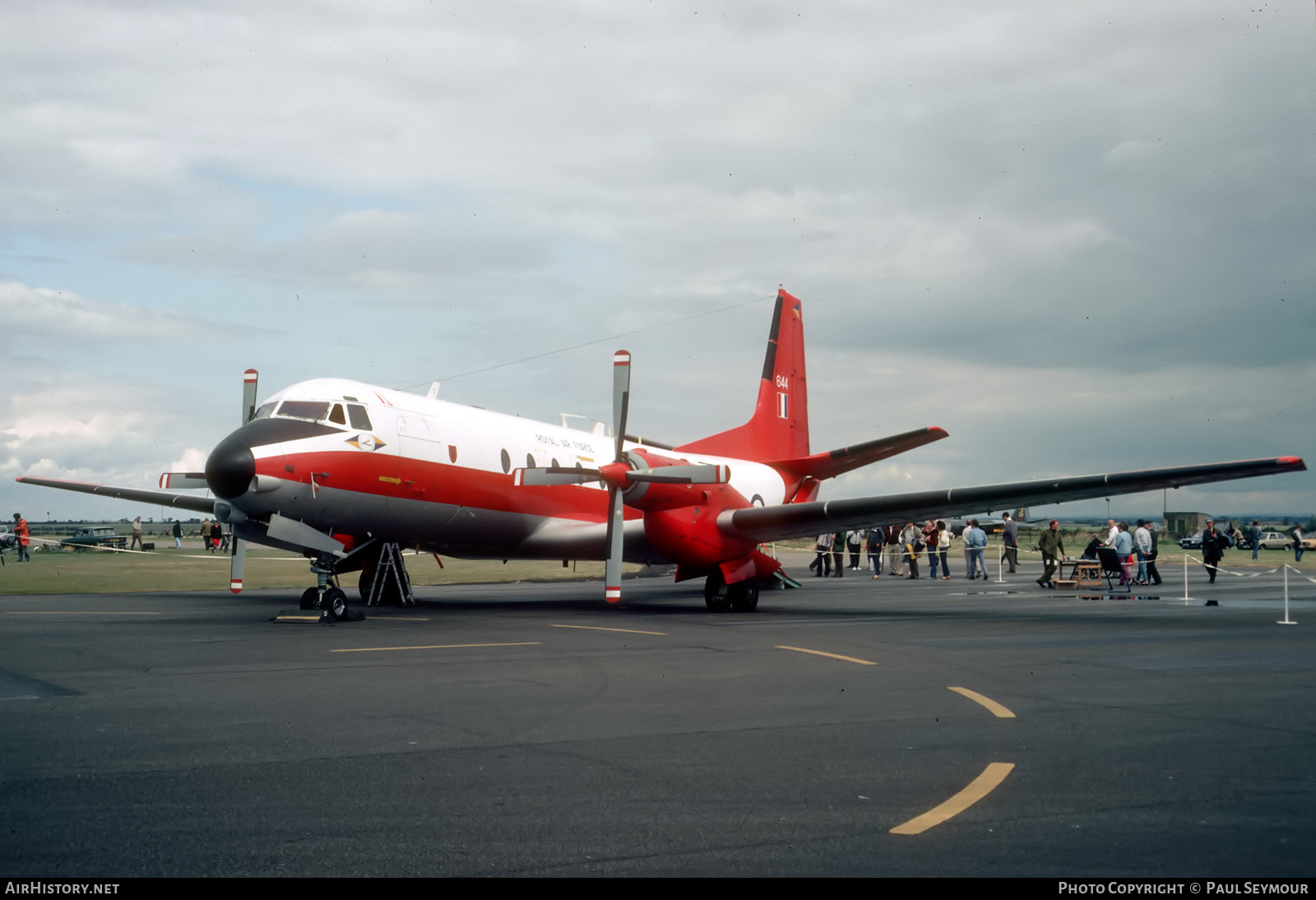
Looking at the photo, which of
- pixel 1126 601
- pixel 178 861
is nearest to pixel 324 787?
pixel 178 861

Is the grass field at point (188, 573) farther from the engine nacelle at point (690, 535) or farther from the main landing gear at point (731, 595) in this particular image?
the main landing gear at point (731, 595)

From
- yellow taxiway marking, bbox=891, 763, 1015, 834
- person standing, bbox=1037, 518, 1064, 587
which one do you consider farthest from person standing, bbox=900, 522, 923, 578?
yellow taxiway marking, bbox=891, 763, 1015, 834

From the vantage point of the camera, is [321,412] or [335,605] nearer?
[335,605]

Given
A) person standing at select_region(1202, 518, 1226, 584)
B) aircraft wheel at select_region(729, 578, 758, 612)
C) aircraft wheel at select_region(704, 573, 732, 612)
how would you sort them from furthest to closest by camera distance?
person standing at select_region(1202, 518, 1226, 584) → aircraft wheel at select_region(704, 573, 732, 612) → aircraft wheel at select_region(729, 578, 758, 612)

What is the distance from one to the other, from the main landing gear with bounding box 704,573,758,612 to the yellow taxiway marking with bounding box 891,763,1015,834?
14.5 metres

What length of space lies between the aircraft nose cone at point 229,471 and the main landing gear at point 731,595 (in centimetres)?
919

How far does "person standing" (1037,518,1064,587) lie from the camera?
29.3 metres

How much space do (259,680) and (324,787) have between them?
472cm

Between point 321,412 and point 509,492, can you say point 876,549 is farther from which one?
point 321,412

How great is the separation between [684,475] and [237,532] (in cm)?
793

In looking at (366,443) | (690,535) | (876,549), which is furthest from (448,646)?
(876,549)

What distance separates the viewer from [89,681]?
976cm

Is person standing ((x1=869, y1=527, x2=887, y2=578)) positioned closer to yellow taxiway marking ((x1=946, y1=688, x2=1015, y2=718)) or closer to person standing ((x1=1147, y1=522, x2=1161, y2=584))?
person standing ((x1=1147, y1=522, x2=1161, y2=584))

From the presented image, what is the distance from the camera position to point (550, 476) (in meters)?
20.1
